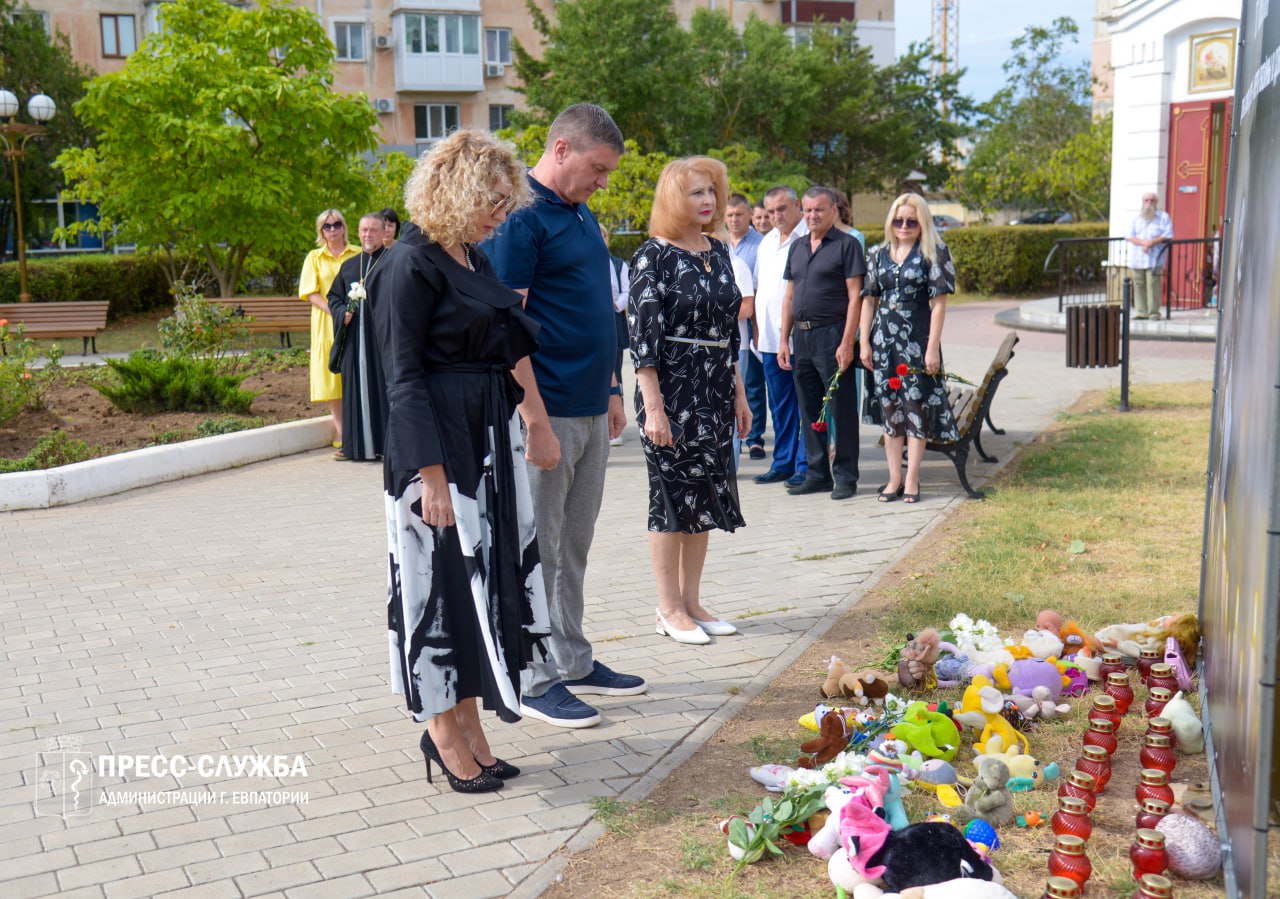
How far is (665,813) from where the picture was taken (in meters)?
3.97

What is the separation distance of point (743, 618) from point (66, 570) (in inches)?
153

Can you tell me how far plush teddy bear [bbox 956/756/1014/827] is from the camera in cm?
381

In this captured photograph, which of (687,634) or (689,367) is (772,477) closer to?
(687,634)

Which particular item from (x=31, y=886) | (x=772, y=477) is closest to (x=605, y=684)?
(x=31, y=886)

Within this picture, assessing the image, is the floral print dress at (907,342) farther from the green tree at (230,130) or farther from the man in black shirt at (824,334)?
the green tree at (230,130)

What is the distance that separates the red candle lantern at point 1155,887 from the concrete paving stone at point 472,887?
65.5 inches

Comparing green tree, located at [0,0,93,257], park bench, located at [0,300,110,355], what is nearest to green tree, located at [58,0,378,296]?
park bench, located at [0,300,110,355]

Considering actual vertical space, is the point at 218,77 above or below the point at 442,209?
above

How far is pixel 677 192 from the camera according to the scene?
5.35 meters

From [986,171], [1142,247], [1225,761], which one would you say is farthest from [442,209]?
[986,171]

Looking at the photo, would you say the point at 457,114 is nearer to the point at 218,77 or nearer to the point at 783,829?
the point at 218,77

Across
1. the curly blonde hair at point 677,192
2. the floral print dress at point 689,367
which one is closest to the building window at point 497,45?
the curly blonde hair at point 677,192

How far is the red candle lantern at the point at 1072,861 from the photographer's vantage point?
334 cm

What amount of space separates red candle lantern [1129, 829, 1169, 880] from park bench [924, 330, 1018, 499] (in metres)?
5.10
